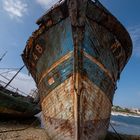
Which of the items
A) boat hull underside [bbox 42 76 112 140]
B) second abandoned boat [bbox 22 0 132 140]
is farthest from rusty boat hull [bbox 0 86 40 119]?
boat hull underside [bbox 42 76 112 140]

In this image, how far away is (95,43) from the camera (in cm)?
579

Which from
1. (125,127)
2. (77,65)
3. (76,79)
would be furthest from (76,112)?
(125,127)

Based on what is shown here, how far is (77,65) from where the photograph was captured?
5438 mm

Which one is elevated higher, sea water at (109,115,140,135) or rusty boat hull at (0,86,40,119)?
rusty boat hull at (0,86,40,119)

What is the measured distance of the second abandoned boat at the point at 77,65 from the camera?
17.3 feet

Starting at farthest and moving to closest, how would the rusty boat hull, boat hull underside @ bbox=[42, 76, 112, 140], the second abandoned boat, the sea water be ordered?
the sea water, the rusty boat hull, the second abandoned boat, boat hull underside @ bbox=[42, 76, 112, 140]

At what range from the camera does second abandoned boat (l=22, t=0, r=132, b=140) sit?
529 cm

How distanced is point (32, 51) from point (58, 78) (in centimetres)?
167

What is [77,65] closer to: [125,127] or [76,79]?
[76,79]

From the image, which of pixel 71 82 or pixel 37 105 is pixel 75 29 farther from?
pixel 37 105

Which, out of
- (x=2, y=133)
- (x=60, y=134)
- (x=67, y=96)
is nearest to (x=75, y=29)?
(x=67, y=96)

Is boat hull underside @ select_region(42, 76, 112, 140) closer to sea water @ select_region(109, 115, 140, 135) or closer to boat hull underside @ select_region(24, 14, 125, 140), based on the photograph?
boat hull underside @ select_region(24, 14, 125, 140)

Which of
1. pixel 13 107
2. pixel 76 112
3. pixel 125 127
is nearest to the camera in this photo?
pixel 76 112

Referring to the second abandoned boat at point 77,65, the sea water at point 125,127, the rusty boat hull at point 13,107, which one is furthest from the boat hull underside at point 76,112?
the sea water at point 125,127
